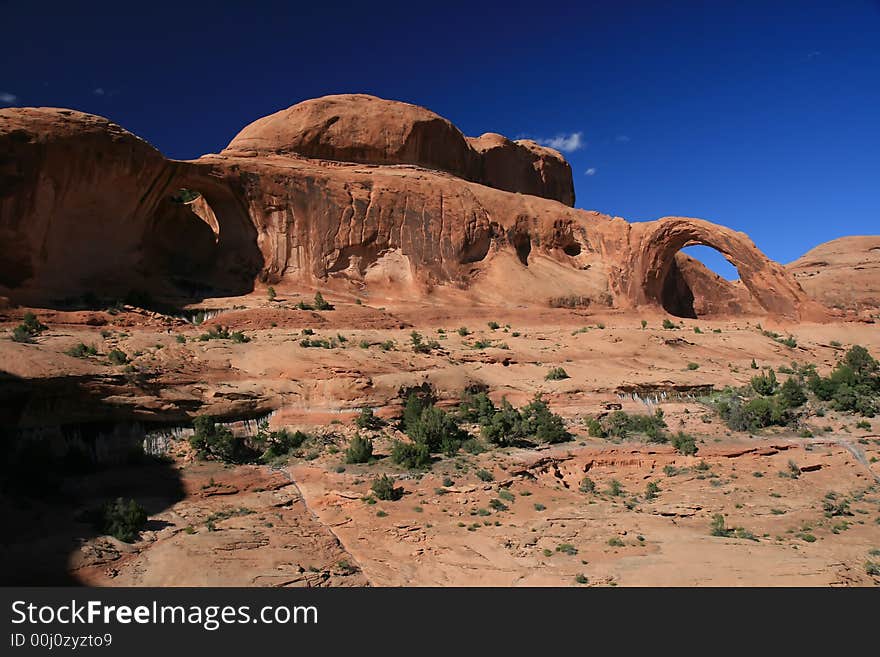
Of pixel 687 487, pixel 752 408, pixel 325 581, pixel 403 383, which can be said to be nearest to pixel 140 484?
pixel 325 581

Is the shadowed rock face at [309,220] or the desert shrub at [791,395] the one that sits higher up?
the shadowed rock face at [309,220]

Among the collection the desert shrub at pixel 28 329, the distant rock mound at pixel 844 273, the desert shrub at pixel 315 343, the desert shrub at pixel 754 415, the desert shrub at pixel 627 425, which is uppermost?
the distant rock mound at pixel 844 273

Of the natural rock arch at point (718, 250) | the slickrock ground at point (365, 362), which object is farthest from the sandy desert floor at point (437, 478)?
the natural rock arch at point (718, 250)

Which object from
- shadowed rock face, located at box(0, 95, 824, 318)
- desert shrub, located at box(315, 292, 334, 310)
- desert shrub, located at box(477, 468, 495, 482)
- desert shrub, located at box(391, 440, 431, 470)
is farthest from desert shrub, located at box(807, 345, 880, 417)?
desert shrub, located at box(315, 292, 334, 310)

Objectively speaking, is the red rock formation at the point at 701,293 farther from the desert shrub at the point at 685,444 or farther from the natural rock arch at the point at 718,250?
the desert shrub at the point at 685,444

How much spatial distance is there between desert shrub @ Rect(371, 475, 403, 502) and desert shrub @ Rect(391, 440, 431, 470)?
1.51m

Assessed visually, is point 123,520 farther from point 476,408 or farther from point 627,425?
point 627,425

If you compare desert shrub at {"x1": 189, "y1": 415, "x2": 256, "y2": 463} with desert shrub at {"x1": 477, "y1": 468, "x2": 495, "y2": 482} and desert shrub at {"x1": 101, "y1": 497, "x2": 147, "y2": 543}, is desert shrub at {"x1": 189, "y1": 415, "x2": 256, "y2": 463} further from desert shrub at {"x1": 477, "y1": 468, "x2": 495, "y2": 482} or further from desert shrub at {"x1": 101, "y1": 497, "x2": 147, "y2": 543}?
desert shrub at {"x1": 477, "y1": 468, "x2": 495, "y2": 482}

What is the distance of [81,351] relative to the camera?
1698 centimetres

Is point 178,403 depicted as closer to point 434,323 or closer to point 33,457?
point 33,457

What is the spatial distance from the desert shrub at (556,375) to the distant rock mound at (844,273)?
24928mm

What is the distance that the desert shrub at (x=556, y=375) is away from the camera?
22.3 meters

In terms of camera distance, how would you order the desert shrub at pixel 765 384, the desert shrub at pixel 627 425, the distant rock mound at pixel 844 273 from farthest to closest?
1. the distant rock mound at pixel 844 273
2. the desert shrub at pixel 765 384
3. the desert shrub at pixel 627 425

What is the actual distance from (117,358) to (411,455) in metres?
8.26
